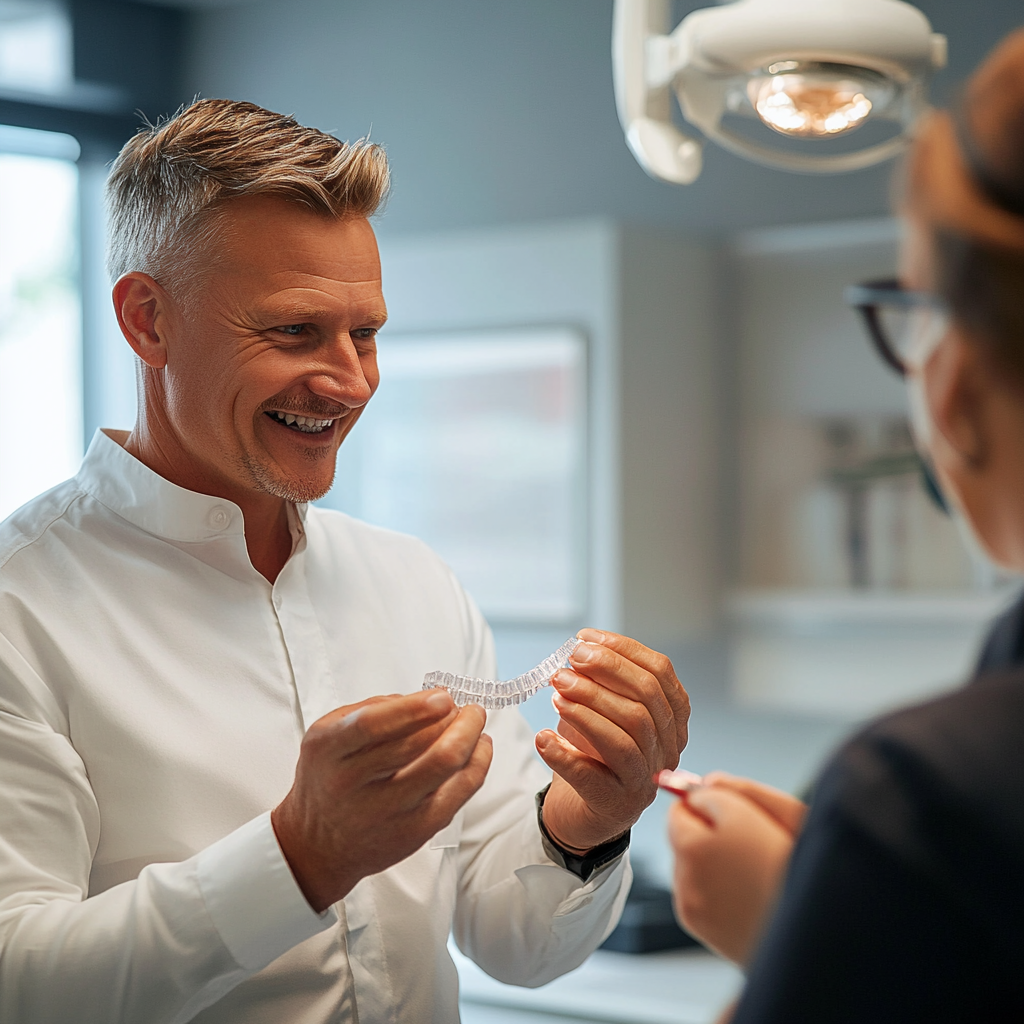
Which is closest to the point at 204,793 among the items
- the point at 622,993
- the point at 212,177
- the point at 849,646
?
the point at 212,177

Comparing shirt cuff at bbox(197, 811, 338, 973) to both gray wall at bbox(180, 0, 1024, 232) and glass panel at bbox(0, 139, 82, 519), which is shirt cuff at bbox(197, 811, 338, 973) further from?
glass panel at bbox(0, 139, 82, 519)

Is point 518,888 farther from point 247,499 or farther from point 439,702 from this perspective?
point 247,499

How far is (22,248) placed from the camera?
11.0ft

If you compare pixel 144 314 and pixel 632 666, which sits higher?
pixel 144 314

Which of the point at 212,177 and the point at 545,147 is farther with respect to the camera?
the point at 545,147

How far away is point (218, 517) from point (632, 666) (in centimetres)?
44

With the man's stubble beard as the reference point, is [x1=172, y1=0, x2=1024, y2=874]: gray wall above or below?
above

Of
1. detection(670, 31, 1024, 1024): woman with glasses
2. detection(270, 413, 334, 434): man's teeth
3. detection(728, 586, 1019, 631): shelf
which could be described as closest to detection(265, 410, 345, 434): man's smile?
detection(270, 413, 334, 434): man's teeth

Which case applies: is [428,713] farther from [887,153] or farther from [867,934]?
[887,153]

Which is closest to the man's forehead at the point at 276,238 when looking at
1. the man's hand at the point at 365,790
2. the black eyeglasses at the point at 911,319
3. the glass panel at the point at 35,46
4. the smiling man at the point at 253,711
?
the smiling man at the point at 253,711

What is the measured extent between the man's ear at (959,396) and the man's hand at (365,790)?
511 mm

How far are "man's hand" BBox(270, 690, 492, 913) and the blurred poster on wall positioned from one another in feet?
5.44

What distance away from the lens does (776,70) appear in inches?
46.7

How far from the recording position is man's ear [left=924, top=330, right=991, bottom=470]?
1.98ft
